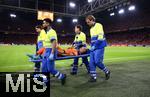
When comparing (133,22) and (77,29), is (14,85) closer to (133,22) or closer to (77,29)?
(77,29)

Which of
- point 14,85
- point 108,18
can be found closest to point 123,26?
Answer: point 108,18

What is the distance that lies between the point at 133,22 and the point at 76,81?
1691 inches

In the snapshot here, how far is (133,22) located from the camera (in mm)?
47375

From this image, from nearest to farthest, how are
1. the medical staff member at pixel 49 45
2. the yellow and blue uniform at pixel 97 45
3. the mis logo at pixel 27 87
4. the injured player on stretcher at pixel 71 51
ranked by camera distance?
the mis logo at pixel 27 87 → the medical staff member at pixel 49 45 → the yellow and blue uniform at pixel 97 45 → the injured player on stretcher at pixel 71 51

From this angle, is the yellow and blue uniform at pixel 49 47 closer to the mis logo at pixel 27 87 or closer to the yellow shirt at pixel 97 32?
the mis logo at pixel 27 87

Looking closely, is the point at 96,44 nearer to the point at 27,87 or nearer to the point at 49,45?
the point at 49,45

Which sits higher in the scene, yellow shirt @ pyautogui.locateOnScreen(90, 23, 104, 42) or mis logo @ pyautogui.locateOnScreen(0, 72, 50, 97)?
yellow shirt @ pyautogui.locateOnScreen(90, 23, 104, 42)

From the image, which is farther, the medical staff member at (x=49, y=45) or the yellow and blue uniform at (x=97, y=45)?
the yellow and blue uniform at (x=97, y=45)

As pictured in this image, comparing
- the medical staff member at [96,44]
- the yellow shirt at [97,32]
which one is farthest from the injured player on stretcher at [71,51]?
the yellow shirt at [97,32]

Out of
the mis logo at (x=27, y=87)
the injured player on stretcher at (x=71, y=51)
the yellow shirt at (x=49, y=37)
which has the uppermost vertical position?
the yellow shirt at (x=49, y=37)

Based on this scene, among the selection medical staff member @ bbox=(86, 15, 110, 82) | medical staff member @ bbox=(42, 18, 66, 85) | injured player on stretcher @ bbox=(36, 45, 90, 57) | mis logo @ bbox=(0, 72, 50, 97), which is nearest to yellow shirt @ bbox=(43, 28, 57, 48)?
medical staff member @ bbox=(42, 18, 66, 85)

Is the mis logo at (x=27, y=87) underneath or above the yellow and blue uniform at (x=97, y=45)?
underneath

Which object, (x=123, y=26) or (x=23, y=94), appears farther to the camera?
(x=123, y=26)

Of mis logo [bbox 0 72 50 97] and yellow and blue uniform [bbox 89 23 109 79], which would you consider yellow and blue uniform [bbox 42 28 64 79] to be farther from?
yellow and blue uniform [bbox 89 23 109 79]
